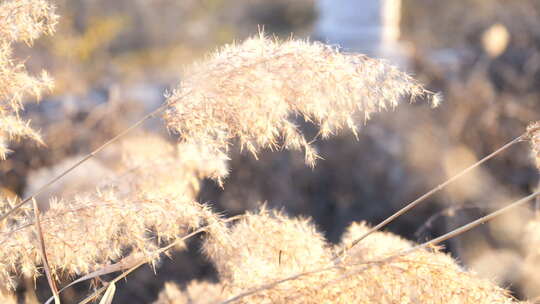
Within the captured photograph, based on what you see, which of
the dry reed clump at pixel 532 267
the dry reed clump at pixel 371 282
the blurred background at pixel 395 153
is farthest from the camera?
the blurred background at pixel 395 153

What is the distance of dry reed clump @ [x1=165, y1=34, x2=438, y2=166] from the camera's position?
131cm

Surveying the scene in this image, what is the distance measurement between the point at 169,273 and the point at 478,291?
6.43ft

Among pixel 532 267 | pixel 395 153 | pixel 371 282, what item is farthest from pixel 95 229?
pixel 395 153

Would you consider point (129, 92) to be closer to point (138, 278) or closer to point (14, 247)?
point (138, 278)

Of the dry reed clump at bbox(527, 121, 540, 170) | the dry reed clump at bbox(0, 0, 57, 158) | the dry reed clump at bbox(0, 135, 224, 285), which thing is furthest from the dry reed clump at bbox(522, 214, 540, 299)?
the dry reed clump at bbox(0, 0, 57, 158)

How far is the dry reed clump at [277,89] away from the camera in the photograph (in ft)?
4.31

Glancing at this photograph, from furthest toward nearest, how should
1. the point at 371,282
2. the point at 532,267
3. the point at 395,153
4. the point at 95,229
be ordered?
the point at 395,153 → the point at 532,267 → the point at 95,229 → the point at 371,282

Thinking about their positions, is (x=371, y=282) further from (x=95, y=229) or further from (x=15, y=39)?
(x=15, y=39)

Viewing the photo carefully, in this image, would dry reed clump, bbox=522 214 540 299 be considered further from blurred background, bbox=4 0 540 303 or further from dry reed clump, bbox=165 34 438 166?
dry reed clump, bbox=165 34 438 166

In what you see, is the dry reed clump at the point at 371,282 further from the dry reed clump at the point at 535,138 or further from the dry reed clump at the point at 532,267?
the dry reed clump at the point at 532,267

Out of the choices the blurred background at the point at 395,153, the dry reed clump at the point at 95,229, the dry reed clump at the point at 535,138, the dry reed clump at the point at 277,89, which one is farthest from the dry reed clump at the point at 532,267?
the dry reed clump at the point at 95,229

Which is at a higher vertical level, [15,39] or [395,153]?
[15,39]

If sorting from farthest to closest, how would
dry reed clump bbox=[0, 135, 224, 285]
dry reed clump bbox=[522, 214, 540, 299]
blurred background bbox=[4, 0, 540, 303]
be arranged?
blurred background bbox=[4, 0, 540, 303] → dry reed clump bbox=[522, 214, 540, 299] → dry reed clump bbox=[0, 135, 224, 285]

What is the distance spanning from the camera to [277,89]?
1317 mm
